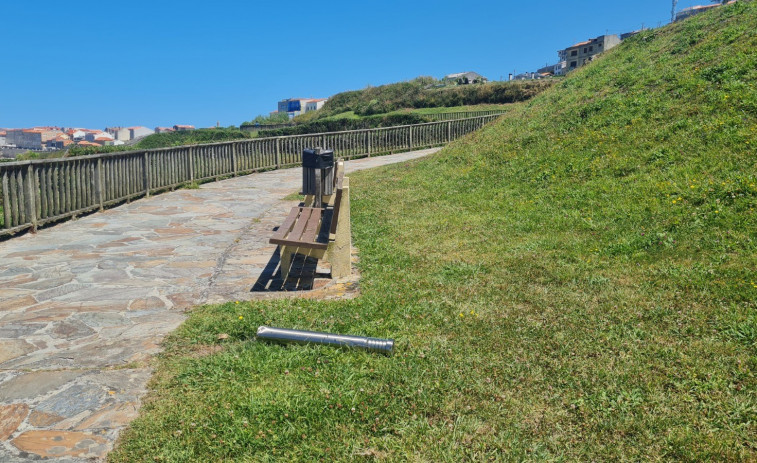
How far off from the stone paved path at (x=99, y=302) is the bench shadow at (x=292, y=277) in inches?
3.7

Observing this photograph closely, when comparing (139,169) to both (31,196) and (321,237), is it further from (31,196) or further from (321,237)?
(321,237)

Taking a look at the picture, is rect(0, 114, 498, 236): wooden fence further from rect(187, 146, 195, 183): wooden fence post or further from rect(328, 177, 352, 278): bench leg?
rect(328, 177, 352, 278): bench leg

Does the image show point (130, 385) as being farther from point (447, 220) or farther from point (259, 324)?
point (447, 220)

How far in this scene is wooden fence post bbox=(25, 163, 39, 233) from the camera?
9.53 meters

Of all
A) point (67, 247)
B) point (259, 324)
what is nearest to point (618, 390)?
point (259, 324)

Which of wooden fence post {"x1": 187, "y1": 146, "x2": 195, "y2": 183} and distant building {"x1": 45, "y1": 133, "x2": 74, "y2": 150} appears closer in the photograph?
wooden fence post {"x1": 187, "y1": 146, "x2": 195, "y2": 183}

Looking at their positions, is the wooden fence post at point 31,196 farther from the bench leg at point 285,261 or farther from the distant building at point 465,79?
the distant building at point 465,79

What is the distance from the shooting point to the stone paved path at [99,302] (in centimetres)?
346

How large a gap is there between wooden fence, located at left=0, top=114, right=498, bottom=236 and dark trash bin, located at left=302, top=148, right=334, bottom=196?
479 centimetres

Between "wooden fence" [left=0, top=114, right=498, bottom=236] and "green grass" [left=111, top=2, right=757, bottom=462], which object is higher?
"wooden fence" [left=0, top=114, right=498, bottom=236]

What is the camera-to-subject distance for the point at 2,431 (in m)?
3.32

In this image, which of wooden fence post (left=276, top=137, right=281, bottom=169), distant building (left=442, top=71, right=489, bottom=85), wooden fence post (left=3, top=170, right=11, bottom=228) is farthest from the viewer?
distant building (left=442, top=71, right=489, bottom=85)

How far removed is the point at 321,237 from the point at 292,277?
1.93ft

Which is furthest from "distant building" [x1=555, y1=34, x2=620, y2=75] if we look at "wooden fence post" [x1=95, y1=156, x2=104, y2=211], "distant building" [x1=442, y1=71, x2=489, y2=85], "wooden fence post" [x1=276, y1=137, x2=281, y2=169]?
"wooden fence post" [x1=95, y1=156, x2=104, y2=211]
